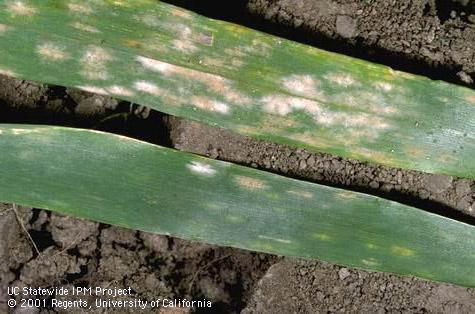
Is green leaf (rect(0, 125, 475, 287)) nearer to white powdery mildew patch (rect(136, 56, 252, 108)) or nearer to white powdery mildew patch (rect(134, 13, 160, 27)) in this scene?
white powdery mildew patch (rect(136, 56, 252, 108))

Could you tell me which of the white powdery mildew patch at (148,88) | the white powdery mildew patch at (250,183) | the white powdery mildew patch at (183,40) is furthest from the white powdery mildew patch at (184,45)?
the white powdery mildew patch at (250,183)

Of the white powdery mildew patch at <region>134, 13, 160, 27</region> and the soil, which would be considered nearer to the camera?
the white powdery mildew patch at <region>134, 13, 160, 27</region>

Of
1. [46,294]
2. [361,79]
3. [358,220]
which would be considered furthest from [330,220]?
[46,294]

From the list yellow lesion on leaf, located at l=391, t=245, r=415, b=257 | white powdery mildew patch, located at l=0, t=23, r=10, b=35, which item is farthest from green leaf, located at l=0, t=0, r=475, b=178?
yellow lesion on leaf, located at l=391, t=245, r=415, b=257

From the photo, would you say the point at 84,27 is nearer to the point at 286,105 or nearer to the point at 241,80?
the point at 241,80

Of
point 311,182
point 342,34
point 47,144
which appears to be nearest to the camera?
point 47,144

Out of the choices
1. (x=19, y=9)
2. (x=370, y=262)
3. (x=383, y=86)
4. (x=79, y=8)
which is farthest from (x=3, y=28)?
(x=370, y=262)

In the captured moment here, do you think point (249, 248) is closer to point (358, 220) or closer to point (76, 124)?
point (358, 220)
